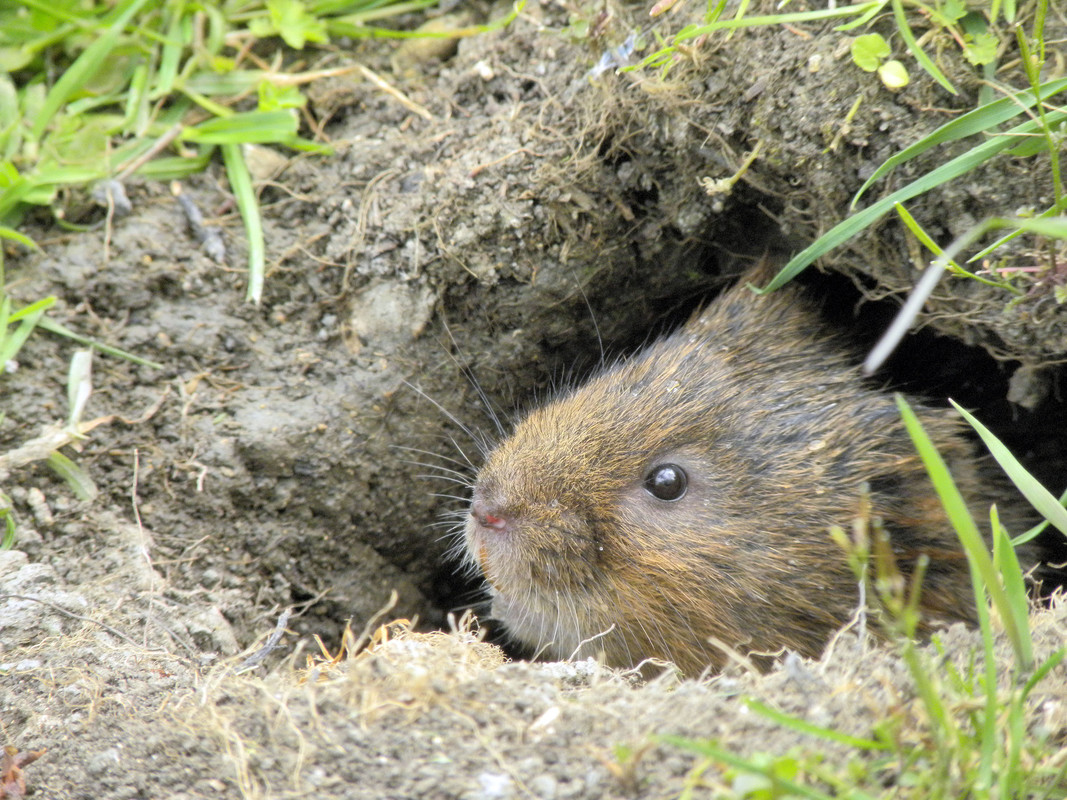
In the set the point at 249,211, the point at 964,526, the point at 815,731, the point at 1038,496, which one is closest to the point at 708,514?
the point at 1038,496

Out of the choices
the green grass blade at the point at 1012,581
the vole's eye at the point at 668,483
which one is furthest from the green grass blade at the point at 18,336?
the green grass blade at the point at 1012,581

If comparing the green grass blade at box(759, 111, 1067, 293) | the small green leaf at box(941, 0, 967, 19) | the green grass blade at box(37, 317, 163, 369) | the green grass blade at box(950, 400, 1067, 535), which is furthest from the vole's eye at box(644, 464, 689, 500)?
the green grass blade at box(37, 317, 163, 369)

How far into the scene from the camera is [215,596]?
11.4ft

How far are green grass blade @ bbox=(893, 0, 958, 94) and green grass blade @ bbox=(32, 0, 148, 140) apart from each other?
302 centimetres

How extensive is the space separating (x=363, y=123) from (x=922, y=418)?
2.67 meters

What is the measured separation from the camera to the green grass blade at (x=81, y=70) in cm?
379

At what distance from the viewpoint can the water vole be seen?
10.6ft

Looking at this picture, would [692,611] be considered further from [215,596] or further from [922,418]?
[215,596]

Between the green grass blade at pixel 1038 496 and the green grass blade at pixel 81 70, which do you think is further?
the green grass blade at pixel 81 70

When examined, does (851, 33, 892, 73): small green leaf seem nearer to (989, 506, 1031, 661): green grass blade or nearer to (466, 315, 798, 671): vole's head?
(466, 315, 798, 671): vole's head

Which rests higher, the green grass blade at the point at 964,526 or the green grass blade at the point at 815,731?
the green grass blade at the point at 964,526

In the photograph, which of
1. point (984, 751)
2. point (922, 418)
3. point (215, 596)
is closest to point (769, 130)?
point (922, 418)

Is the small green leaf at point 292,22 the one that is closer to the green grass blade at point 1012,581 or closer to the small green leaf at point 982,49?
the small green leaf at point 982,49

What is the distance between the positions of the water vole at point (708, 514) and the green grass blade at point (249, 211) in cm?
127
